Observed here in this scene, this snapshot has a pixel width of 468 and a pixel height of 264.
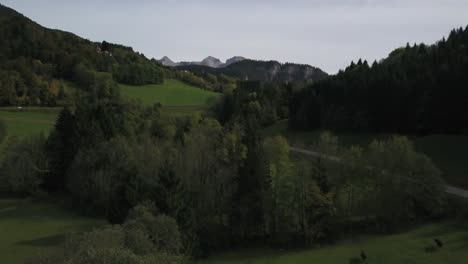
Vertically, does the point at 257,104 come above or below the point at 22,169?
above

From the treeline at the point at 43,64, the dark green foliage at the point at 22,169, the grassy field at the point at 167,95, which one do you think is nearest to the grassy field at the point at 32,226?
the dark green foliage at the point at 22,169

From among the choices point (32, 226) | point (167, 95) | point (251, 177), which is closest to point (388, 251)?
point (251, 177)

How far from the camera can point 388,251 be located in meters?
32.6

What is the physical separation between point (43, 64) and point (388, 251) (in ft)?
398

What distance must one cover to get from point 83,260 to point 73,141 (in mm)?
50176

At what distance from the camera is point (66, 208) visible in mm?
54625

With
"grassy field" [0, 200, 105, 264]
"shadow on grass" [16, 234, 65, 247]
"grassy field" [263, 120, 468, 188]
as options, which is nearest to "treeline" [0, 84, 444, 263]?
"grassy field" [0, 200, 105, 264]

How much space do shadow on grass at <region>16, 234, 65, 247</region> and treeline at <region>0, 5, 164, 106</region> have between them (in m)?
71.9

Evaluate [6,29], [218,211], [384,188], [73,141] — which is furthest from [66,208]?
[6,29]

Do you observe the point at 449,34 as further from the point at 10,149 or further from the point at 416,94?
the point at 10,149

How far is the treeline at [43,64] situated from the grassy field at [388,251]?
A: 3358 inches

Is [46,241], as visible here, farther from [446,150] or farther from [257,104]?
[257,104]

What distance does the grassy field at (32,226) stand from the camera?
37750 mm

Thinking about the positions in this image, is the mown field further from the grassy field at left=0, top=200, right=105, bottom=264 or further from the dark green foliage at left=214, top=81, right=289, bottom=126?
the grassy field at left=0, top=200, right=105, bottom=264
